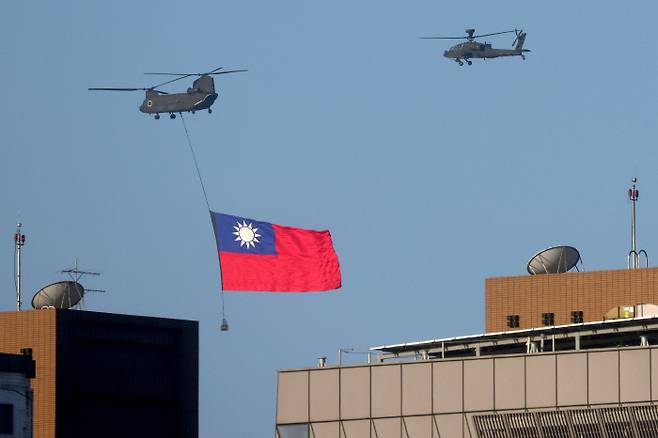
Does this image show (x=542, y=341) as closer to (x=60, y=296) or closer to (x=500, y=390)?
(x=500, y=390)

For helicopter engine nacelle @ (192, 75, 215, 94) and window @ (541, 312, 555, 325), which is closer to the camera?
window @ (541, 312, 555, 325)

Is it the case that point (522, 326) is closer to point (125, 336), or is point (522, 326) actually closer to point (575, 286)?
point (575, 286)

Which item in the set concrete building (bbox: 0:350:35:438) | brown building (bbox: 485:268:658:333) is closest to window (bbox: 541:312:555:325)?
brown building (bbox: 485:268:658:333)

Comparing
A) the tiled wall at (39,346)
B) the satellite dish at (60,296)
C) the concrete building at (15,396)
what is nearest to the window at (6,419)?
the concrete building at (15,396)

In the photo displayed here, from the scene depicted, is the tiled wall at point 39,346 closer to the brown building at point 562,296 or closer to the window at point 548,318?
the brown building at point 562,296

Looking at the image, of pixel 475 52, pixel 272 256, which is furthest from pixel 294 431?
pixel 475 52

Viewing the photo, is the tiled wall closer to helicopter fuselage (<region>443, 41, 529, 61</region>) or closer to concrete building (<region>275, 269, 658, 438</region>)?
concrete building (<region>275, 269, 658, 438</region>)
